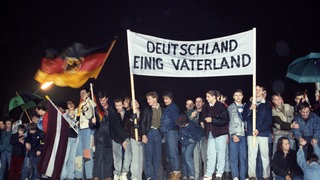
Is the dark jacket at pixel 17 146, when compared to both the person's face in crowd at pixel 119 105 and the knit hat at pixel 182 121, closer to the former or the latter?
the person's face in crowd at pixel 119 105

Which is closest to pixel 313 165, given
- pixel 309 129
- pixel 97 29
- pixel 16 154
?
pixel 309 129

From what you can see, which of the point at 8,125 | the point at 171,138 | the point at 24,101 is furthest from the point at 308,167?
the point at 24,101

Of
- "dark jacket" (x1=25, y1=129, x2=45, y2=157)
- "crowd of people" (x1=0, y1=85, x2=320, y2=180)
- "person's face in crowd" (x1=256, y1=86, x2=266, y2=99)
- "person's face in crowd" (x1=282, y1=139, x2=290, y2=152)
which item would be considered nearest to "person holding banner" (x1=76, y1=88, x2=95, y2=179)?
"crowd of people" (x1=0, y1=85, x2=320, y2=180)

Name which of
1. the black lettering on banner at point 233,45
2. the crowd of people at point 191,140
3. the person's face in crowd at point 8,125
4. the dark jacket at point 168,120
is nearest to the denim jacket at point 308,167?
the crowd of people at point 191,140

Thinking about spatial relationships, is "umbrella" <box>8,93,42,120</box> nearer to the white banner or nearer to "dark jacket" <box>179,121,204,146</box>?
the white banner

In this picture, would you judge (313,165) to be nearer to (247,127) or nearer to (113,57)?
(247,127)

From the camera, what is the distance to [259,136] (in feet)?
34.3

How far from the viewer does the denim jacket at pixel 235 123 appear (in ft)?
34.7

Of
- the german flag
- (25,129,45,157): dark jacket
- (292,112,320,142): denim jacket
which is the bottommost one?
(25,129,45,157): dark jacket

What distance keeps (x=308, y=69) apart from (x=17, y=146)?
26.0ft

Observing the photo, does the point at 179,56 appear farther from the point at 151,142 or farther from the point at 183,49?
the point at 151,142

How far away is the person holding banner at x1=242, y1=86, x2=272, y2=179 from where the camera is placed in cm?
1038

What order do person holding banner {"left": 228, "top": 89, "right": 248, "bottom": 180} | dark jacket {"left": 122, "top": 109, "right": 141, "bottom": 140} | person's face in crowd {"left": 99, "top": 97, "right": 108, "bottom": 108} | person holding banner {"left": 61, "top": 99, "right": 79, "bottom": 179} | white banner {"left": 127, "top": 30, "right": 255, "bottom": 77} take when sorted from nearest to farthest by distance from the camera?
person holding banner {"left": 228, "top": 89, "right": 248, "bottom": 180} → white banner {"left": 127, "top": 30, "right": 255, "bottom": 77} → dark jacket {"left": 122, "top": 109, "right": 141, "bottom": 140} → person holding banner {"left": 61, "top": 99, "right": 79, "bottom": 179} → person's face in crowd {"left": 99, "top": 97, "right": 108, "bottom": 108}

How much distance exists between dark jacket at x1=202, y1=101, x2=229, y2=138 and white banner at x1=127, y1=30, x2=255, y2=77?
812 millimetres
